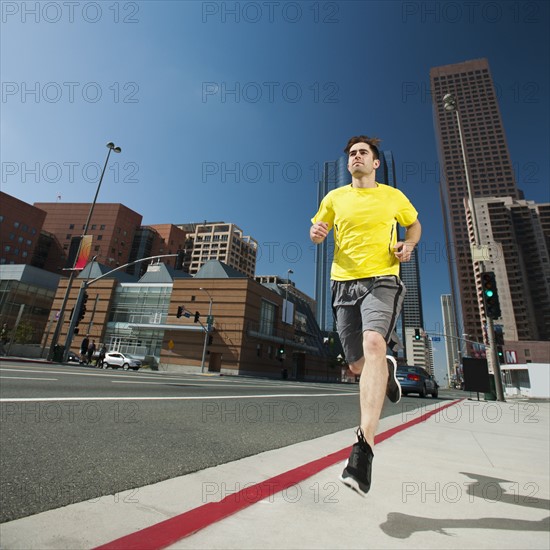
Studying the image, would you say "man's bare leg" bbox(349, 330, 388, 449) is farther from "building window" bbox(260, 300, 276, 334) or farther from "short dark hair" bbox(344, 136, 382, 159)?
"building window" bbox(260, 300, 276, 334)

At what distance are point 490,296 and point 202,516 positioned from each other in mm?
13304

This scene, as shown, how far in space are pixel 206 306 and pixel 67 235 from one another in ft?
237

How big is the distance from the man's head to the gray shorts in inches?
32.8

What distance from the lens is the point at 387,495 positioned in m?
2.07

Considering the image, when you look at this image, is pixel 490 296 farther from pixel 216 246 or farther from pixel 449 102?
pixel 216 246

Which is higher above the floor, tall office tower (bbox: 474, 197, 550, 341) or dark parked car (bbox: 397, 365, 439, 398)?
tall office tower (bbox: 474, 197, 550, 341)

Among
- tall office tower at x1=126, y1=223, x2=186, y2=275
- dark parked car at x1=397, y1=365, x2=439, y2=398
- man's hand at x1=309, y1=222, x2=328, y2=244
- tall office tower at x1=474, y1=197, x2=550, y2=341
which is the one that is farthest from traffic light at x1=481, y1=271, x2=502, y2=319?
tall office tower at x1=474, y1=197, x2=550, y2=341

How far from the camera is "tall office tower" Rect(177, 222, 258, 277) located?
115 meters

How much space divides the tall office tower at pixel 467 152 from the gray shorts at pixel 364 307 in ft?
Result: 499

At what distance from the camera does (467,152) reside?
140750 millimetres

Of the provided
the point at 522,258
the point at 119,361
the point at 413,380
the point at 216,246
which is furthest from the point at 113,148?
the point at 522,258

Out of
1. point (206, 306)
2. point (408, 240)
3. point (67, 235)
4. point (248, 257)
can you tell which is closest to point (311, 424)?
point (408, 240)

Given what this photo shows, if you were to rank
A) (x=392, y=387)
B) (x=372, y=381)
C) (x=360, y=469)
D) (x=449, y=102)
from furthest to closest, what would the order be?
(x=449, y=102)
(x=392, y=387)
(x=372, y=381)
(x=360, y=469)

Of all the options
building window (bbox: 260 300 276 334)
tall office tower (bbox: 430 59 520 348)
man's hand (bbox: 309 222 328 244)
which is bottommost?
man's hand (bbox: 309 222 328 244)
